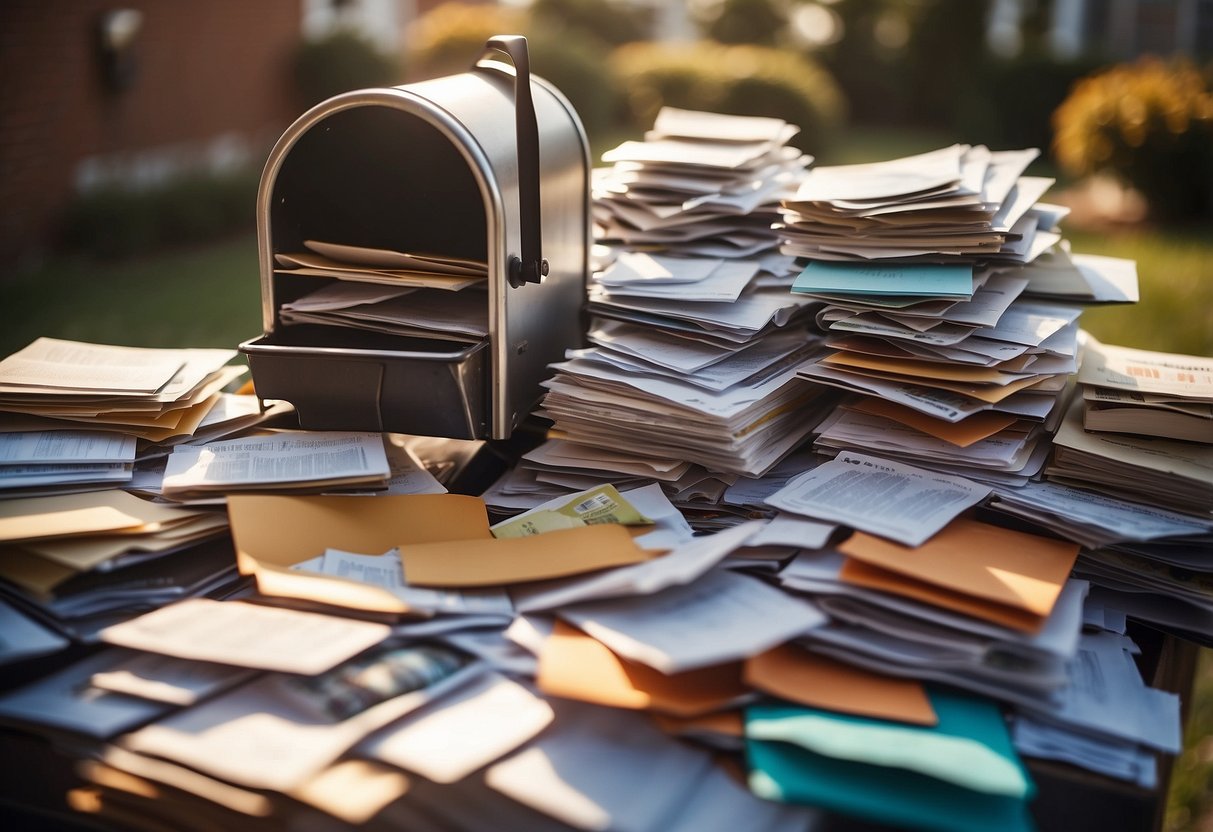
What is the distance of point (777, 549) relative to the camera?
5.50 feet

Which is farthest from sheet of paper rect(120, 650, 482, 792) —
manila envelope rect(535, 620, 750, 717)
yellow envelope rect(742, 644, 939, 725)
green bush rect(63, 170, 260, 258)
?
green bush rect(63, 170, 260, 258)

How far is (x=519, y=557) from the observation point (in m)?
1.69

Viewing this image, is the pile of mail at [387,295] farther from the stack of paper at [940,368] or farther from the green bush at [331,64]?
the green bush at [331,64]

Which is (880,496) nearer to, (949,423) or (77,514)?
(949,423)

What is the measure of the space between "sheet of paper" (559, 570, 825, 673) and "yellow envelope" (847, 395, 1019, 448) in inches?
21.4

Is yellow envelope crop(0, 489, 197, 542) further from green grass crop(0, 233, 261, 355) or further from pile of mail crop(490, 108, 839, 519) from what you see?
green grass crop(0, 233, 261, 355)

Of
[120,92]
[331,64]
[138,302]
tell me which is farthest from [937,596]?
[331,64]

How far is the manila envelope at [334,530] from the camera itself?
155 cm

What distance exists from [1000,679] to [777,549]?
15.6 inches

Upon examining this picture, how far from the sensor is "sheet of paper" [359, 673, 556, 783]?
1.25 metres

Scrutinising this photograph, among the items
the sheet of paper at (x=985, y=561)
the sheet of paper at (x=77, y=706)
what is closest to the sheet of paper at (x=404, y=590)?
the sheet of paper at (x=77, y=706)

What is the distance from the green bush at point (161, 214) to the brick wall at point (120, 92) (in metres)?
0.20

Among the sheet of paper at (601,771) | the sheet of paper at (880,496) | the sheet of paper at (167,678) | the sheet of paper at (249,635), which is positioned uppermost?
the sheet of paper at (880,496)

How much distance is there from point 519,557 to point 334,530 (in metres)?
0.34
